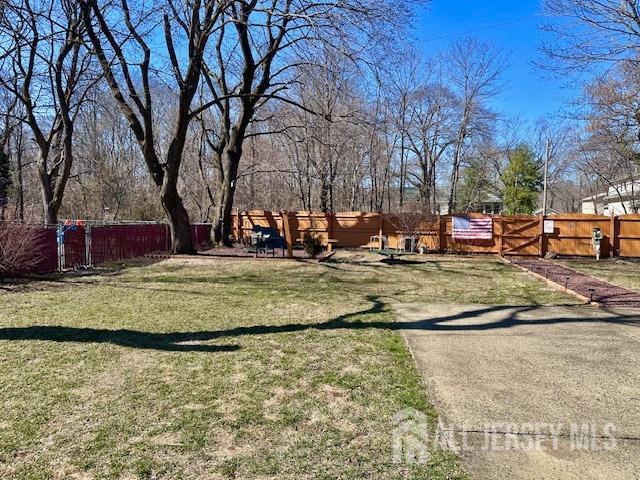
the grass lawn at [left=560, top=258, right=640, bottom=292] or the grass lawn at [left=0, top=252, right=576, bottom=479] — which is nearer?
the grass lawn at [left=0, top=252, right=576, bottom=479]

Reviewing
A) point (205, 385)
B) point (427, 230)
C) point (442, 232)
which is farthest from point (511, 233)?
point (205, 385)

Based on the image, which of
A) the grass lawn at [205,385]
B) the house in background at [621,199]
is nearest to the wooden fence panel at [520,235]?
the grass lawn at [205,385]

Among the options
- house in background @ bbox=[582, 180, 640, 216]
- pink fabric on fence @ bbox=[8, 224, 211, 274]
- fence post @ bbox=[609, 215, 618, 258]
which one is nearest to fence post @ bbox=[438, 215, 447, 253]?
fence post @ bbox=[609, 215, 618, 258]

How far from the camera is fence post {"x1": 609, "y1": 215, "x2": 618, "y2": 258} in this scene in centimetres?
1861

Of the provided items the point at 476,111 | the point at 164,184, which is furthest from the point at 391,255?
the point at 476,111

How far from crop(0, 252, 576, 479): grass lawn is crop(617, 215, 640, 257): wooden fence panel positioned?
12.6 metres

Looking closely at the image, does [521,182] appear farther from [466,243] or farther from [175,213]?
[175,213]

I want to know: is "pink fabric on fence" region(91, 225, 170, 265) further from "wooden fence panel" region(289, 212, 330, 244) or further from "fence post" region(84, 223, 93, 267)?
"wooden fence panel" region(289, 212, 330, 244)

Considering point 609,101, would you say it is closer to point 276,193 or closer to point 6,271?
point 6,271

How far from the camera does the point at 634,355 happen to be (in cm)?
493

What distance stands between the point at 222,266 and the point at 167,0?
8294 millimetres

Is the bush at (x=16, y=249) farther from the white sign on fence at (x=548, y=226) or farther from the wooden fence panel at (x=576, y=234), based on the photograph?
the wooden fence panel at (x=576, y=234)

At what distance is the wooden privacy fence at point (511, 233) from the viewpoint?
61.3 feet

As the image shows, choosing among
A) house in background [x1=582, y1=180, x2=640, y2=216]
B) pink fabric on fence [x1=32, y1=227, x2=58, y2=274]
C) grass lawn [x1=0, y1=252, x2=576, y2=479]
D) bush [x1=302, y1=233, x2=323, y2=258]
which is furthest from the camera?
house in background [x1=582, y1=180, x2=640, y2=216]
